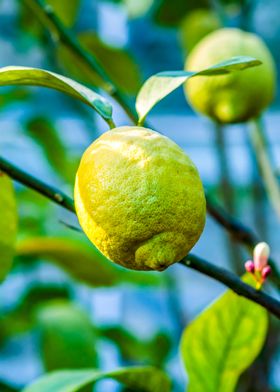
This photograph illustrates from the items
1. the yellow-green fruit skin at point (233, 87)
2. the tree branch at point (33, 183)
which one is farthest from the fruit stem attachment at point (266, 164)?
the tree branch at point (33, 183)

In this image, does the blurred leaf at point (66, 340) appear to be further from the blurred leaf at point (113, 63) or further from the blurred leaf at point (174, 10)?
the blurred leaf at point (174, 10)

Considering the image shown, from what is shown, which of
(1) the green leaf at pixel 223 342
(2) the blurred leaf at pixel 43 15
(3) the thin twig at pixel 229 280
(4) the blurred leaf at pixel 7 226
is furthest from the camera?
(2) the blurred leaf at pixel 43 15

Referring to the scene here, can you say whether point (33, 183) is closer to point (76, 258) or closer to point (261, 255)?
point (261, 255)

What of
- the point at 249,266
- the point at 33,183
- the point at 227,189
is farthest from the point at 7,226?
the point at 227,189

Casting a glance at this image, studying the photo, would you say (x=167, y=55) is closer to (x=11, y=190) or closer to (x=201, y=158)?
(x=201, y=158)

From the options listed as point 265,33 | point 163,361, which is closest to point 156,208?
point 163,361
